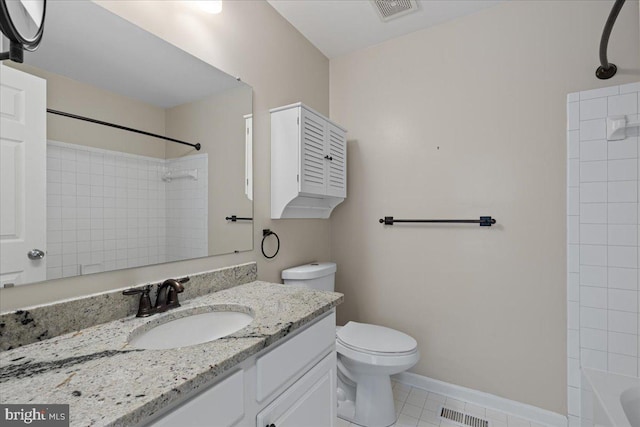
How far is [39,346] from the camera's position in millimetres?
792

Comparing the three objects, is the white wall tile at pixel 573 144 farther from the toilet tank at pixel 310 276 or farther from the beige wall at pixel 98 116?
the beige wall at pixel 98 116

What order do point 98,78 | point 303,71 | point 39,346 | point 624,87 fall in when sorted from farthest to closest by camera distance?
point 303,71 < point 624,87 < point 98,78 < point 39,346

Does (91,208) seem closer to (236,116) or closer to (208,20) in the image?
(236,116)

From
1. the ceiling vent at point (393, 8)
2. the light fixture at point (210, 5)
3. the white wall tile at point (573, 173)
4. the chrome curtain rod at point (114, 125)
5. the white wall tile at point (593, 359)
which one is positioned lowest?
the white wall tile at point (593, 359)

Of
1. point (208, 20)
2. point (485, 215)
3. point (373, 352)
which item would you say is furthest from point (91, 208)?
point (485, 215)

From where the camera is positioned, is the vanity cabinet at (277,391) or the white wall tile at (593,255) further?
the white wall tile at (593,255)

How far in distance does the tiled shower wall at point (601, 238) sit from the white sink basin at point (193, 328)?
1753 mm

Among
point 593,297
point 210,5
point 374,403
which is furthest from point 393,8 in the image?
point 374,403

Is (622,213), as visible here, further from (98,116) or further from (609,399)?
(98,116)

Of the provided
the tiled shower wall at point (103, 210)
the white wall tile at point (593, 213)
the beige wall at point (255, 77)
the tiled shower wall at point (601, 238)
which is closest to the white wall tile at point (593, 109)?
the tiled shower wall at point (601, 238)

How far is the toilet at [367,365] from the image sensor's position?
1590mm

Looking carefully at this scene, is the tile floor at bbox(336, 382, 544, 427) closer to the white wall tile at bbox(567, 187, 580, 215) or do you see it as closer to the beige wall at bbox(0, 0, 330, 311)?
the beige wall at bbox(0, 0, 330, 311)

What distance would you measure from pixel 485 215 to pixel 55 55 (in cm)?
215

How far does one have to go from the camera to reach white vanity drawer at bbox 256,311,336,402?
0.85 metres
